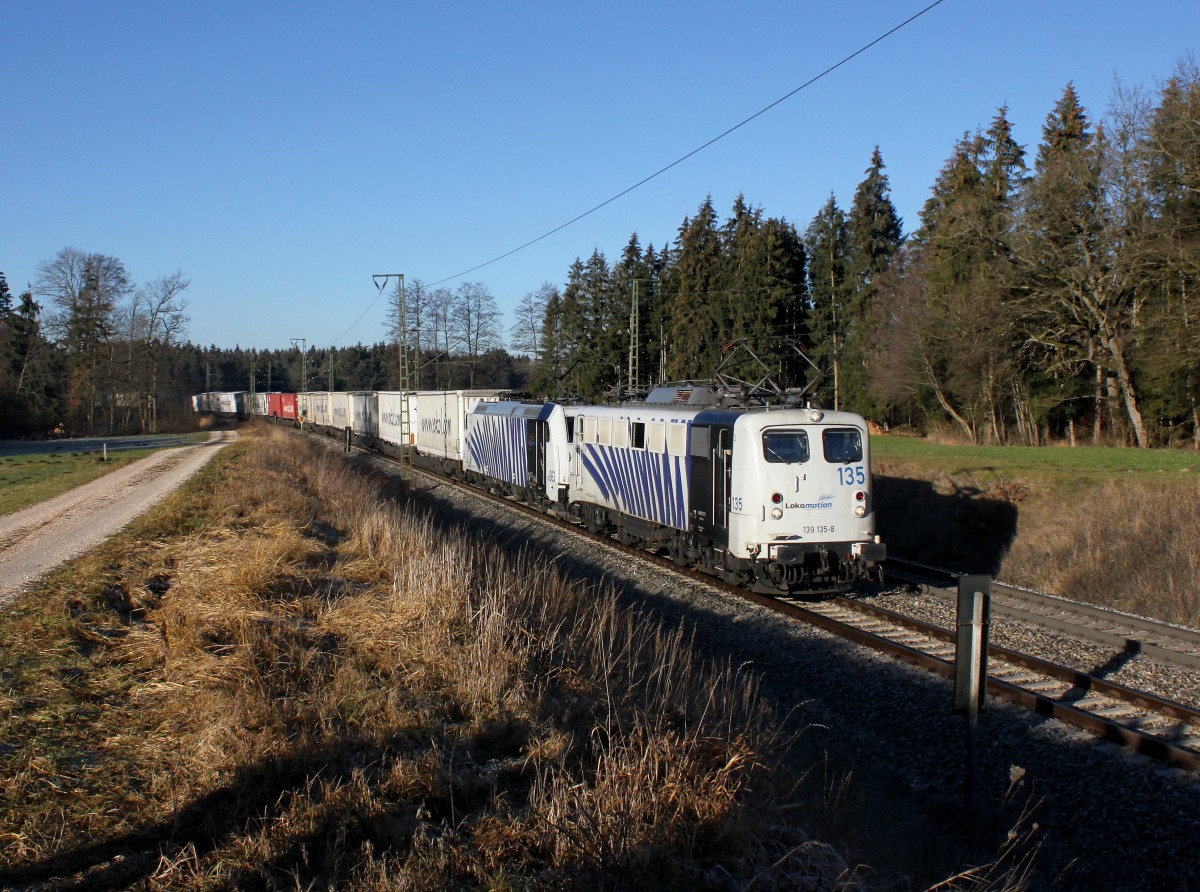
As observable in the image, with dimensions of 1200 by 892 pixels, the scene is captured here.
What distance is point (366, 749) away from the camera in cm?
571

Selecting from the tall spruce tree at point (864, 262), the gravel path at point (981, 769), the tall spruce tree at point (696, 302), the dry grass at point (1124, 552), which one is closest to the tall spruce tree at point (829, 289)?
the tall spruce tree at point (864, 262)

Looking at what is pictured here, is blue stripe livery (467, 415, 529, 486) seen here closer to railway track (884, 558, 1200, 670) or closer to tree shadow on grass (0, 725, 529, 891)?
railway track (884, 558, 1200, 670)

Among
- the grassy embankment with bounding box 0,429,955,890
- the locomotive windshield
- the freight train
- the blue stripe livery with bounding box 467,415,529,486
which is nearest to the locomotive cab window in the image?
the freight train

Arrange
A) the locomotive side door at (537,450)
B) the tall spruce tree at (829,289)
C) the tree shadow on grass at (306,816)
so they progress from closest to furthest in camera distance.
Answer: the tree shadow on grass at (306,816) < the locomotive side door at (537,450) < the tall spruce tree at (829,289)

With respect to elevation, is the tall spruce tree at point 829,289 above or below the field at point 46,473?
above

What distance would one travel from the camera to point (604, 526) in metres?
18.3

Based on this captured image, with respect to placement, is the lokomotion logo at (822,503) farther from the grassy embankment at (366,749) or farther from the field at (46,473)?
the field at (46,473)

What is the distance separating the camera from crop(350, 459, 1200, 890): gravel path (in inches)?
226

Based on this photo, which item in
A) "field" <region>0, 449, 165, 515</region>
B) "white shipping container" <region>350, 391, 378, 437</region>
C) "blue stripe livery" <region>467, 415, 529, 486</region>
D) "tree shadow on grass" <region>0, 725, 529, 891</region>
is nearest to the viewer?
"tree shadow on grass" <region>0, 725, 529, 891</region>

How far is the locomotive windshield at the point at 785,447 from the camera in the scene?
39.7ft

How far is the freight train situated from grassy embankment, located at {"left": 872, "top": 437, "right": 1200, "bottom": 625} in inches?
148

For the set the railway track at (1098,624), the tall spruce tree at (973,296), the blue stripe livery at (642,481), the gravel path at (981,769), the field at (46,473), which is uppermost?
the tall spruce tree at (973,296)

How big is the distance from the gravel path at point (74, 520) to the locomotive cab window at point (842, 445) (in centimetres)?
984

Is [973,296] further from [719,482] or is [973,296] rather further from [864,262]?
[719,482]
